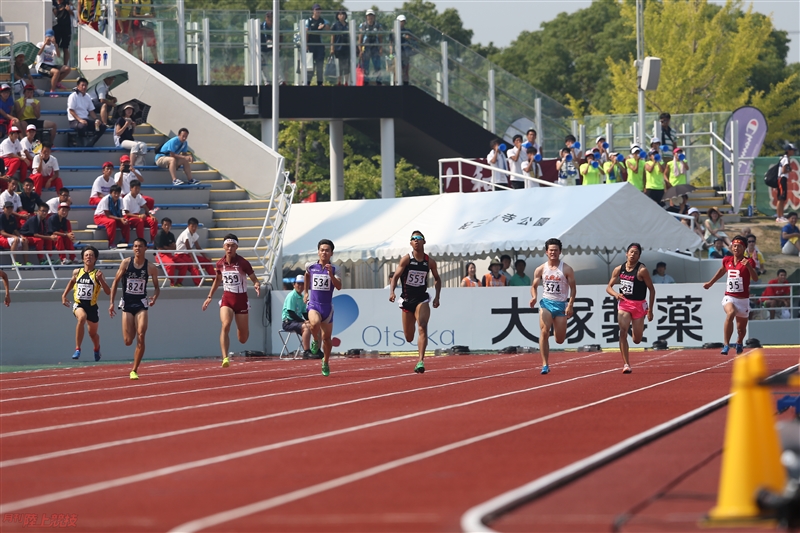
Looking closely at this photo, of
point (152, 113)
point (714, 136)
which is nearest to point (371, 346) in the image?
point (152, 113)

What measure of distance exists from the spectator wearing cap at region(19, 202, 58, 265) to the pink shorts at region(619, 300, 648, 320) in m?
12.9

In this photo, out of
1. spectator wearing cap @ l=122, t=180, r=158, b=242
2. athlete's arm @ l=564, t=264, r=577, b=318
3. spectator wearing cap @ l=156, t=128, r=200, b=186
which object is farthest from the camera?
spectator wearing cap @ l=156, t=128, r=200, b=186

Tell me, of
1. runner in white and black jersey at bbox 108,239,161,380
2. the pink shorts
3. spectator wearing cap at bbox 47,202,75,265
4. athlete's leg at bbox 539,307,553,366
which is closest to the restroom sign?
spectator wearing cap at bbox 47,202,75,265

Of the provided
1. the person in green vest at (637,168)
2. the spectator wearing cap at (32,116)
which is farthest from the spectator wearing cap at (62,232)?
the person in green vest at (637,168)

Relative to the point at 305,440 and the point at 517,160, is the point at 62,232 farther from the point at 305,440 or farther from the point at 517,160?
the point at 305,440

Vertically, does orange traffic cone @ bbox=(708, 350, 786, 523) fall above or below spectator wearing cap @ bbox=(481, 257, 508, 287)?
below

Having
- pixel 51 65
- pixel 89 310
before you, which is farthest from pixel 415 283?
pixel 51 65

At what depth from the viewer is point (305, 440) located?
1104 centimetres

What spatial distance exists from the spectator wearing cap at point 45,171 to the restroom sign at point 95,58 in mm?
6942

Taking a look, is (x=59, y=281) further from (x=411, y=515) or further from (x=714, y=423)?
(x=411, y=515)

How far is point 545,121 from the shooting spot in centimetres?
3866

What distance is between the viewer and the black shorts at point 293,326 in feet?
87.7

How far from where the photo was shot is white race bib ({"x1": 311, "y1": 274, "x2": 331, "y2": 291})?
1927cm

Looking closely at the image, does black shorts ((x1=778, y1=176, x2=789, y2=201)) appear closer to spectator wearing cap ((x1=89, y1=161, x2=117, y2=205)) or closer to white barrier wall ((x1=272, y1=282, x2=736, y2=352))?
white barrier wall ((x1=272, y1=282, x2=736, y2=352))
